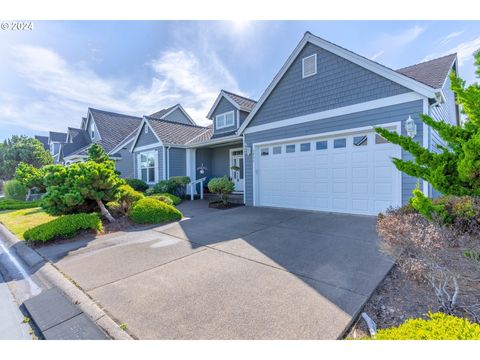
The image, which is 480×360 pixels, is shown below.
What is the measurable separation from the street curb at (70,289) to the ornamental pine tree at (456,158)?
170 inches

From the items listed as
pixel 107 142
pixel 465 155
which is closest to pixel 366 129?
pixel 465 155

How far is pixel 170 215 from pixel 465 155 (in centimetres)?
708

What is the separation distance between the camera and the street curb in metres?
2.35

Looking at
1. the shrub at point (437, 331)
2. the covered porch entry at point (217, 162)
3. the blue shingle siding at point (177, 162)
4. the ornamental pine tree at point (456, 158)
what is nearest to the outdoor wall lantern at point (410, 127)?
the ornamental pine tree at point (456, 158)

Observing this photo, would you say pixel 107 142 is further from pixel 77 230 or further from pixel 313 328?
pixel 313 328

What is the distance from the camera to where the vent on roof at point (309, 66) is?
7938 mm

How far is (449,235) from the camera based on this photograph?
9.96 feet

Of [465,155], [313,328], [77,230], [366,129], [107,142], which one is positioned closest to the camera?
[313,328]

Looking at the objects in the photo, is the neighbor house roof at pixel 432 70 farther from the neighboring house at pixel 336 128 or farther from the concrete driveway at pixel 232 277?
the concrete driveway at pixel 232 277

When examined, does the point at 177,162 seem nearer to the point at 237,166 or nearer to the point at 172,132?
the point at 172,132

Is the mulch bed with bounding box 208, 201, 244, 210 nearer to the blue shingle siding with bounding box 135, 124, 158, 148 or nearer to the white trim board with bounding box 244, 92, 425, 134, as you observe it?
the white trim board with bounding box 244, 92, 425, 134

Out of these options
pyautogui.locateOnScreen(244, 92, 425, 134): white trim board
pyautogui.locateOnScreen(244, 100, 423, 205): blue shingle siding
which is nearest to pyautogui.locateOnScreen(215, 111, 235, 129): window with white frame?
pyautogui.locateOnScreen(244, 100, 423, 205): blue shingle siding

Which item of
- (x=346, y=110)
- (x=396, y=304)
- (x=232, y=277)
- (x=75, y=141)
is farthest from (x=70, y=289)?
(x=75, y=141)

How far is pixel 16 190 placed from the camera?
50.4ft
